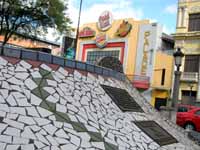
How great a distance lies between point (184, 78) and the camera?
106ft

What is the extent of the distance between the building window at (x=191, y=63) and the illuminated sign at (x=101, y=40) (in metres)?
9.75

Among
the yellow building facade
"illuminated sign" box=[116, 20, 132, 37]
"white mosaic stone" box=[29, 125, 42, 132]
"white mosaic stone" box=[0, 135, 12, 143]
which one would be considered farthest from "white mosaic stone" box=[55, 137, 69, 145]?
"illuminated sign" box=[116, 20, 132, 37]

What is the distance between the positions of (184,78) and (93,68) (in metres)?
24.2

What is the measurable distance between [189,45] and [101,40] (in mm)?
10371

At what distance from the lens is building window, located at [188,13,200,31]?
3259 centimetres

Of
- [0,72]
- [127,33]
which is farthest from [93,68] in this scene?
[127,33]

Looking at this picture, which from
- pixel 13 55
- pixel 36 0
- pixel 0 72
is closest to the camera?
pixel 0 72

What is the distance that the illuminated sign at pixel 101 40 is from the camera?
39375 mm

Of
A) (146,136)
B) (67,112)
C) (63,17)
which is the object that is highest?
(63,17)

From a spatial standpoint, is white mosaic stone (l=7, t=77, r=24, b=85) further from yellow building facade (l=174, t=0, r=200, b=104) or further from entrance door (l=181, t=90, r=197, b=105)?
entrance door (l=181, t=90, r=197, b=105)

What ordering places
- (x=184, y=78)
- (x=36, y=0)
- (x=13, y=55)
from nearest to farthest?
(x=13, y=55) < (x=36, y=0) < (x=184, y=78)

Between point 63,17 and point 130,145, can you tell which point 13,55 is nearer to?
point 130,145

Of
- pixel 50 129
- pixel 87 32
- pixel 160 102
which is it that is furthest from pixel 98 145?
pixel 87 32

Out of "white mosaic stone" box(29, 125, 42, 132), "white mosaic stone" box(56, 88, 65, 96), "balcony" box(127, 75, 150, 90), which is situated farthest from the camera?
"balcony" box(127, 75, 150, 90)
